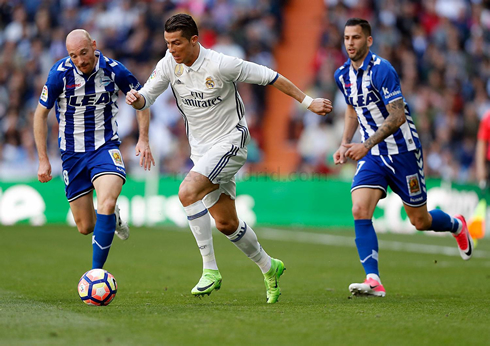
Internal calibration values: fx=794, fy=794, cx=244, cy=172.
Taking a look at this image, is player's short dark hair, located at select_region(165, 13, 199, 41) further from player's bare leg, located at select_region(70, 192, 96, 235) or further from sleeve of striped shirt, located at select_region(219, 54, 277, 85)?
player's bare leg, located at select_region(70, 192, 96, 235)

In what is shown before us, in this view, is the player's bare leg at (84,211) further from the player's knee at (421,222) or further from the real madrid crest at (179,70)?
the player's knee at (421,222)

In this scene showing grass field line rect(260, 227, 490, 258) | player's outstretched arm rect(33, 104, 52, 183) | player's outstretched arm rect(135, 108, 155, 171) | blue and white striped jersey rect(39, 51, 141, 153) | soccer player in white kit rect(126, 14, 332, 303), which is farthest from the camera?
grass field line rect(260, 227, 490, 258)

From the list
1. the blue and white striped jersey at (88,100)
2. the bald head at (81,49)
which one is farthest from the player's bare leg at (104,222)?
the bald head at (81,49)

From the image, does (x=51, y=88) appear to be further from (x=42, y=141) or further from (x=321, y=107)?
(x=321, y=107)

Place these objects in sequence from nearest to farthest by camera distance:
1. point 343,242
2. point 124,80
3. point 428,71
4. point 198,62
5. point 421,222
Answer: point 198,62
point 124,80
point 421,222
point 343,242
point 428,71

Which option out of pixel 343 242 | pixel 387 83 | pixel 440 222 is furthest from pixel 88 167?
pixel 343 242

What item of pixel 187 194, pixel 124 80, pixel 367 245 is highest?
pixel 124 80

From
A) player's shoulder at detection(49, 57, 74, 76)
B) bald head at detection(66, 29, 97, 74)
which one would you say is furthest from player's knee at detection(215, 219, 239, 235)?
player's shoulder at detection(49, 57, 74, 76)

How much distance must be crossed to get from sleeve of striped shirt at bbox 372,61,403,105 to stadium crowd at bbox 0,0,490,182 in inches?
435

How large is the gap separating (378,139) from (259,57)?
14.0 m

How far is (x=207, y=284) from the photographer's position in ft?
20.1

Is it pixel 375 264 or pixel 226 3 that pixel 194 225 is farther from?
pixel 226 3

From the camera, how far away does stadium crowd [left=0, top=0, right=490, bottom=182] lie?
59.2ft

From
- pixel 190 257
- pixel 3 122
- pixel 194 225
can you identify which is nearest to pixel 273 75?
pixel 194 225
